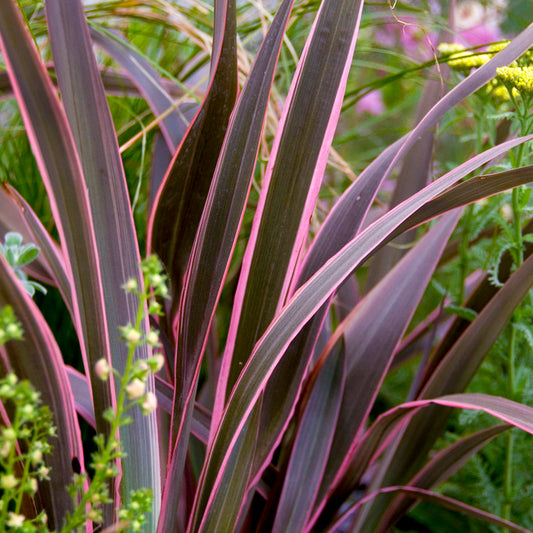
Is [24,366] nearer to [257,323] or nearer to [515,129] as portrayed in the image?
[257,323]

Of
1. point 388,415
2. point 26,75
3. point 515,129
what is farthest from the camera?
point 515,129

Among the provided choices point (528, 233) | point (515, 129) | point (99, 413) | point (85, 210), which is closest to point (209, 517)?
point (99, 413)

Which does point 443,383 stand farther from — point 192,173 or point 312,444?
point 192,173

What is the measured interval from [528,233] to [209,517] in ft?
1.21


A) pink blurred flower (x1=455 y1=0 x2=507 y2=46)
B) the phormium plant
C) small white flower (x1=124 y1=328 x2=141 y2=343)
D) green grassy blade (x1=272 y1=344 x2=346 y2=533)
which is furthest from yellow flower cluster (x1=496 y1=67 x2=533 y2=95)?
pink blurred flower (x1=455 y1=0 x2=507 y2=46)

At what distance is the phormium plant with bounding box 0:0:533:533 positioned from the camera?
38 cm

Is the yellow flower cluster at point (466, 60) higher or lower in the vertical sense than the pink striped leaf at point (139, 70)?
higher

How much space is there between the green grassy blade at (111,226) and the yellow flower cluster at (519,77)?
0.29 m

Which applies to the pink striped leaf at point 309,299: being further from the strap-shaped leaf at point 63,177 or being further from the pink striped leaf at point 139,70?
the pink striped leaf at point 139,70

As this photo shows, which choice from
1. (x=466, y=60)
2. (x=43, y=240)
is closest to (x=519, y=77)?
(x=466, y=60)

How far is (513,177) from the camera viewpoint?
1.28 ft

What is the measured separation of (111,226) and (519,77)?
12.7 inches

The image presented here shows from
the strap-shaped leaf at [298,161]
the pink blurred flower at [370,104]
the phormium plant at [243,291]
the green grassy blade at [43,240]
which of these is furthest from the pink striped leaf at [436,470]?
the pink blurred flower at [370,104]

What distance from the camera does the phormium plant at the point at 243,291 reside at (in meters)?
0.38
